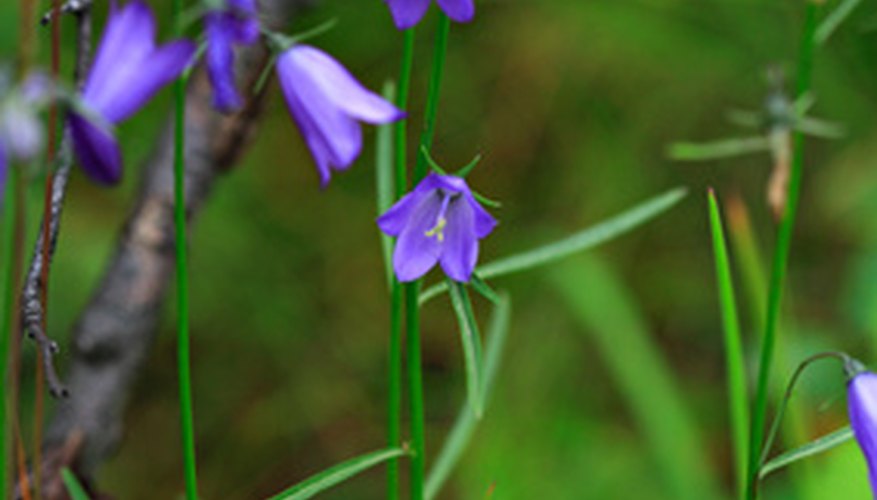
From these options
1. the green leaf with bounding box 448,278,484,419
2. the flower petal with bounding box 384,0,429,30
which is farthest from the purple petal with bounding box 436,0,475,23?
the green leaf with bounding box 448,278,484,419

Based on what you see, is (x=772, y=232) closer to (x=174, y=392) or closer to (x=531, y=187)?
(x=531, y=187)

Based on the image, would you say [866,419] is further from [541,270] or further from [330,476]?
[541,270]

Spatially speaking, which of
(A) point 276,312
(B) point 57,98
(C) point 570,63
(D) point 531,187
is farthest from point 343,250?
(B) point 57,98

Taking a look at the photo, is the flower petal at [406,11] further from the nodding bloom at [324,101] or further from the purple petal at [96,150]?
the purple petal at [96,150]

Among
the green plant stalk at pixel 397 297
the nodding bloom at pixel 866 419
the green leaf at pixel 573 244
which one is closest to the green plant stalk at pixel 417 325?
the green plant stalk at pixel 397 297

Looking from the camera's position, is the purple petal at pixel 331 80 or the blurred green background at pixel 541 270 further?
the blurred green background at pixel 541 270

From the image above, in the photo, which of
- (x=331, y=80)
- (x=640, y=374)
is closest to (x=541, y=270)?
(x=640, y=374)

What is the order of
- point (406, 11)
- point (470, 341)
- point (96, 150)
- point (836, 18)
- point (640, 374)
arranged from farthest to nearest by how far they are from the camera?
point (640, 374) < point (836, 18) < point (470, 341) < point (406, 11) < point (96, 150)
